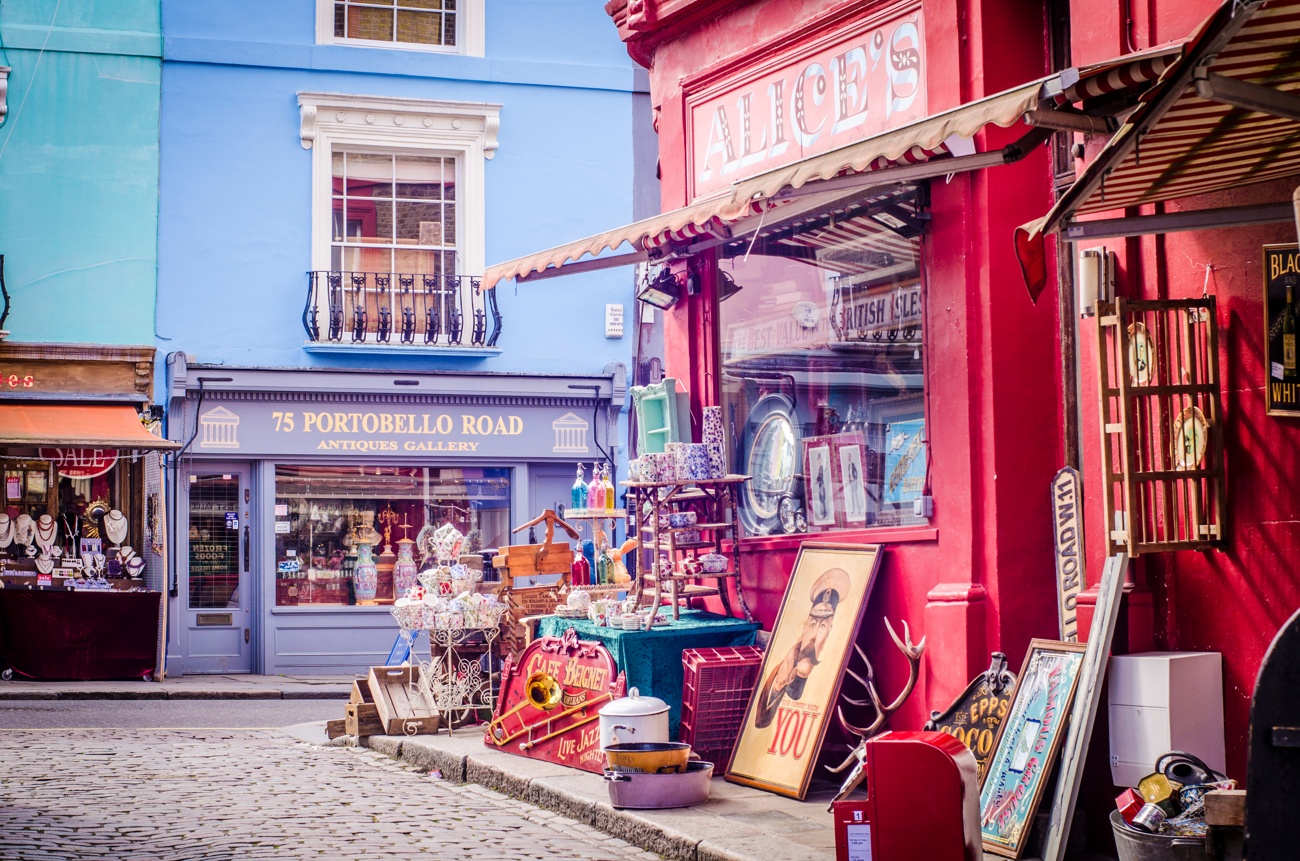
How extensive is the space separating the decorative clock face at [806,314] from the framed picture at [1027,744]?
9.98ft

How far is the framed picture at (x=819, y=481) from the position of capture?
8586mm

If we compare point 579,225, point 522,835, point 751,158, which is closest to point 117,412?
point 579,225

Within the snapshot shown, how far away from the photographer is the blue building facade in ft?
54.9

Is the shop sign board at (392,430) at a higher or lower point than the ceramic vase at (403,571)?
higher

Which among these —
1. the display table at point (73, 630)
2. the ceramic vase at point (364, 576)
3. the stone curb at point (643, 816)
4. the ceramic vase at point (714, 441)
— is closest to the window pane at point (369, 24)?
the ceramic vase at point (364, 576)

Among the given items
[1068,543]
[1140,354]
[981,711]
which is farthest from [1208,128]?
[981,711]

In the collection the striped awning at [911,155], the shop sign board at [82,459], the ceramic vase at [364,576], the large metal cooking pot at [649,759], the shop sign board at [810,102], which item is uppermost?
the shop sign board at [810,102]

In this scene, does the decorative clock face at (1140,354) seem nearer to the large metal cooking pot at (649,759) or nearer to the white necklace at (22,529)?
the large metal cooking pot at (649,759)

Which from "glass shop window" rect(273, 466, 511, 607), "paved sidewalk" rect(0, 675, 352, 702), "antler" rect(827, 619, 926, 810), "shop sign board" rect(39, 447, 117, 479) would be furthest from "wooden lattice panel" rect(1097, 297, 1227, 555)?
"shop sign board" rect(39, 447, 117, 479)

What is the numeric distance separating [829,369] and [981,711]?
8.95 ft

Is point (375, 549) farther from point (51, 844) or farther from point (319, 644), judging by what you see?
point (51, 844)

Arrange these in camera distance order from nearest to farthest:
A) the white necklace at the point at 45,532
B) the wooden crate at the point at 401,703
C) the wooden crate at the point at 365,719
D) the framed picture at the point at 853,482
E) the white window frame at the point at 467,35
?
the framed picture at the point at 853,482 → the wooden crate at the point at 401,703 → the wooden crate at the point at 365,719 → the white necklace at the point at 45,532 → the white window frame at the point at 467,35

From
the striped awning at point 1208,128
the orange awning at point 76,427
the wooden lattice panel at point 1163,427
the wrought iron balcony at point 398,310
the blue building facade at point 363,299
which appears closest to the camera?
the striped awning at point 1208,128

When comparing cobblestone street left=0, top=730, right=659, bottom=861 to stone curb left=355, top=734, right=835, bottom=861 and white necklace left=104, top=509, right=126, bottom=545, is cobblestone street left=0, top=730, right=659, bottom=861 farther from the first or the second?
white necklace left=104, top=509, right=126, bottom=545
